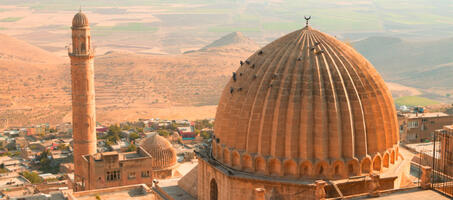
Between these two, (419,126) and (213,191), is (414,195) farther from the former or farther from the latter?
(419,126)

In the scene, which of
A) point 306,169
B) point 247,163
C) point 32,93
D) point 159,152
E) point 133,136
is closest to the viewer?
point 306,169

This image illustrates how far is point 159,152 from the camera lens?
44844 millimetres

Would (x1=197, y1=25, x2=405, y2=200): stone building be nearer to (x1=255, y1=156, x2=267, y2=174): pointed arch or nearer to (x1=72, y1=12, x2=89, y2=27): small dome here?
(x1=255, y1=156, x2=267, y2=174): pointed arch

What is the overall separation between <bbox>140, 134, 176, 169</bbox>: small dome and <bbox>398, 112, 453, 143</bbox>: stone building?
61.0ft

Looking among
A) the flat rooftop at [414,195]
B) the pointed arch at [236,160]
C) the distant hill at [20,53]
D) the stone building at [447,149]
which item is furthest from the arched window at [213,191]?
the distant hill at [20,53]

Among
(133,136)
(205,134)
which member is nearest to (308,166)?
(133,136)

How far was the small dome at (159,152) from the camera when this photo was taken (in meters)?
44.7

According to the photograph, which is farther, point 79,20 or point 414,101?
point 414,101

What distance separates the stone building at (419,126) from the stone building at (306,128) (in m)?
30.1

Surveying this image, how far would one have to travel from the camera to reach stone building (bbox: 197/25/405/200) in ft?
68.3

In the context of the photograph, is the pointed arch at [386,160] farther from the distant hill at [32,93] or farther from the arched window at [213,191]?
the distant hill at [32,93]

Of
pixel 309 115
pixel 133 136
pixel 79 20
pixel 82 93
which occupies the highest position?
pixel 79 20

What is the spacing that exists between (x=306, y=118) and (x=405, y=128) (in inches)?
1315

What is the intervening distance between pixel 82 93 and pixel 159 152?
7563 mm
